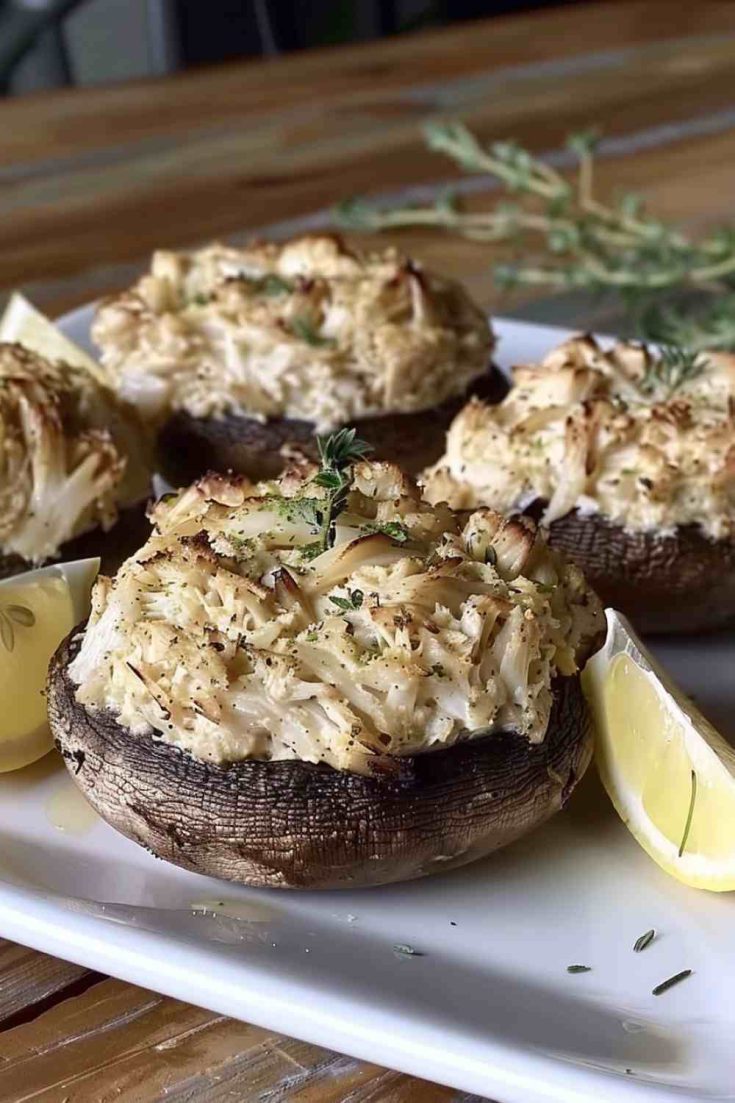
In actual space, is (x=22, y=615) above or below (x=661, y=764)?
above

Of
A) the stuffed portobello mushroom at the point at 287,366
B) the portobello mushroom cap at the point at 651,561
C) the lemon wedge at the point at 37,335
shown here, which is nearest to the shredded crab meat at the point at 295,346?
the stuffed portobello mushroom at the point at 287,366

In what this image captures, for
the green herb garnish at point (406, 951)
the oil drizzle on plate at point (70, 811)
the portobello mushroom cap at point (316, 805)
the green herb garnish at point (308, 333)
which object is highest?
the green herb garnish at point (308, 333)

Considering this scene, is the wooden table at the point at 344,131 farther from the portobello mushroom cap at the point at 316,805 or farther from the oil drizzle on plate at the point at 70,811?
the portobello mushroom cap at the point at 316,805

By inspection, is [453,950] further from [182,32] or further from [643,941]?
[182,32]

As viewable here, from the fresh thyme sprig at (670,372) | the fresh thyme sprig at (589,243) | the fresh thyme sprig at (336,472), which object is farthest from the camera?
the fresh thyme sprig at (589,243)

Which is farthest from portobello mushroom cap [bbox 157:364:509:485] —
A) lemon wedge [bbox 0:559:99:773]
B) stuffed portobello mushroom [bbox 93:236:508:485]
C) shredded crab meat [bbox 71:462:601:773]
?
shredded crab meat [bbox 71:462:601:773]

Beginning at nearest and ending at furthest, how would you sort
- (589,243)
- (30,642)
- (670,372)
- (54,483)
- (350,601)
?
(350,601)
(30,642)
(54,483)
(670,372)
(589,243)

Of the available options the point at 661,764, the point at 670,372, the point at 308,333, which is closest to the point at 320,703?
the point at 661,764
